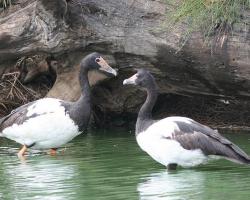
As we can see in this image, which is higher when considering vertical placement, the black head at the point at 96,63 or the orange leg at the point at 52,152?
the black head at the point at 96,63

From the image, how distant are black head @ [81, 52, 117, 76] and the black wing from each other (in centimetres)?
205

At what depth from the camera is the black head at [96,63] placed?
1034 cm

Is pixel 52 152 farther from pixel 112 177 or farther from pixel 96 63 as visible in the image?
pixel 112 177

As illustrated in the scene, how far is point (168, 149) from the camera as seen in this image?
843cm

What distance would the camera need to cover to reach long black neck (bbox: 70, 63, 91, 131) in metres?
10.1

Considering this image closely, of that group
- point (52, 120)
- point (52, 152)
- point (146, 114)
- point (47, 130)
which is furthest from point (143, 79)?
point (52, 152)

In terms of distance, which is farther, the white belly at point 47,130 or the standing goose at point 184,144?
the white belly at point 47,130

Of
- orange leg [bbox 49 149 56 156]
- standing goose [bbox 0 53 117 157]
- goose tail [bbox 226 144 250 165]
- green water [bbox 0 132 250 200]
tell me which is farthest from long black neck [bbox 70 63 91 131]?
goose tail [bbox 226 144 250 165]

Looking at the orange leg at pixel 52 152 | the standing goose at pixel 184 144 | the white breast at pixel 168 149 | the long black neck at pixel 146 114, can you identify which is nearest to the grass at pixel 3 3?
the orange leg at pixel 52 152

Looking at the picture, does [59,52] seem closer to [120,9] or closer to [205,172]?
[120,9]

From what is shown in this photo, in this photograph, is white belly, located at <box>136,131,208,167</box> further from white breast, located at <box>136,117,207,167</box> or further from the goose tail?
the goose tail

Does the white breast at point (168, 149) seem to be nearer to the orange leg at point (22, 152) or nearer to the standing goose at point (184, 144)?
the standing goose at point (184, 144)

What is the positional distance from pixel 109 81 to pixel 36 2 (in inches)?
94.5

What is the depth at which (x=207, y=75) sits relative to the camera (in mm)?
10164
